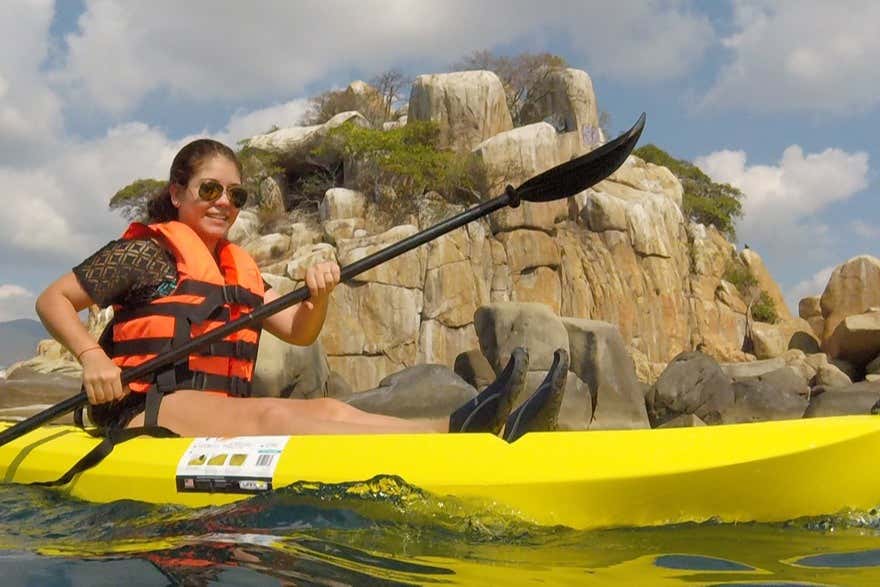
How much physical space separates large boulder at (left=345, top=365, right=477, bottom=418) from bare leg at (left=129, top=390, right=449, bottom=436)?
5969mm

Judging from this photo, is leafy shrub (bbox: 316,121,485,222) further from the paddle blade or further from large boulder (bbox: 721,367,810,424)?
the paddle blade

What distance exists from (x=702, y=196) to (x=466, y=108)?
8.93 meters

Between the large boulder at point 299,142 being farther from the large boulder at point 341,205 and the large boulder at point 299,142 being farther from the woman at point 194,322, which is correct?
the woman at point 194,322

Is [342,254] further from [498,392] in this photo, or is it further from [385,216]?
[498,392]

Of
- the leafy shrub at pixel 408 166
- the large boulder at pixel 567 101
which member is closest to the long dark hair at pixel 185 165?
the leafy shrub at pixel 408 166

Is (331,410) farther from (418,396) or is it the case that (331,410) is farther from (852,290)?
(852,290)

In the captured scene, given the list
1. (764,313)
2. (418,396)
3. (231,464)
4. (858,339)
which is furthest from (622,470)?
(764,313)

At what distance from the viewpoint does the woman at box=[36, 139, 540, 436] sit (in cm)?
260

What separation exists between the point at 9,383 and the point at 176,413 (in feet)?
28.7

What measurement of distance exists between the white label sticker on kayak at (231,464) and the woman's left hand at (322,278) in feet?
2.08

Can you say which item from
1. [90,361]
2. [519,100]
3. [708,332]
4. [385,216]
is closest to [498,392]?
[90,361]

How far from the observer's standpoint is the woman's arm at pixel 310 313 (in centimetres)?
290

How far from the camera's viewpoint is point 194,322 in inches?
113

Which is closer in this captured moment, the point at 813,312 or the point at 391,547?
the point at 391,547
